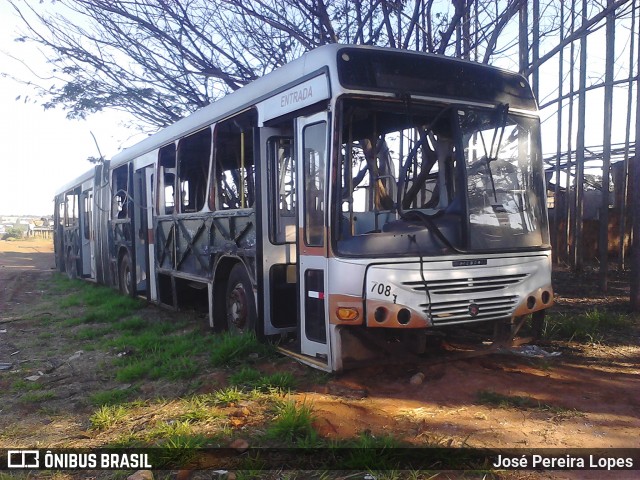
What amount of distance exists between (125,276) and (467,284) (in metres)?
8.49

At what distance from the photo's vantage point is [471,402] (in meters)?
4.45

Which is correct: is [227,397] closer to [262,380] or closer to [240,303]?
[262,380]

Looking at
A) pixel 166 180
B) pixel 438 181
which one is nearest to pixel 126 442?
pixel 438 181

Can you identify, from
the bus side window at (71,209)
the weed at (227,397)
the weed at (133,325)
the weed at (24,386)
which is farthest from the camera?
the bus side window at (71,209)

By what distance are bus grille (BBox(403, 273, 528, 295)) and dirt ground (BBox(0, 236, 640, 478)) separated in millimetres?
769

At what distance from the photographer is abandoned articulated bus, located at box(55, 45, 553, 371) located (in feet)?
15.4

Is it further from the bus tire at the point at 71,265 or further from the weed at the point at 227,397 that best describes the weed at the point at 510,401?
the bus tire at the point at 71,265

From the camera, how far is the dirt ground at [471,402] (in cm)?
384

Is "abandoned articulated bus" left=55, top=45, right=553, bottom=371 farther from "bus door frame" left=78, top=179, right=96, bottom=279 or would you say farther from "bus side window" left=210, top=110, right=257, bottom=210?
"bus door frame" left=78, top=179, right=96, bottom=279

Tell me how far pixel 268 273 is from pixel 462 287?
205cm

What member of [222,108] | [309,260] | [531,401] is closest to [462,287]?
[531,401]

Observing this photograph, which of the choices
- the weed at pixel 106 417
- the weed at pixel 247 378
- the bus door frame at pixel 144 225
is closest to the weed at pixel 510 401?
the weed at pixel 247 378

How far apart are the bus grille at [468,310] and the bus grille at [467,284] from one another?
0.10 meters

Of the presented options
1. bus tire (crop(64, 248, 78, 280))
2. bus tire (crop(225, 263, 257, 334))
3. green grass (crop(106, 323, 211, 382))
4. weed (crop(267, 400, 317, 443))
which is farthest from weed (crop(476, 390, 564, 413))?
bus tire (crop(64, 248, 78, 280))
